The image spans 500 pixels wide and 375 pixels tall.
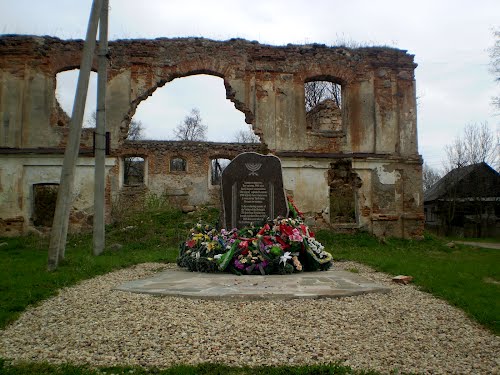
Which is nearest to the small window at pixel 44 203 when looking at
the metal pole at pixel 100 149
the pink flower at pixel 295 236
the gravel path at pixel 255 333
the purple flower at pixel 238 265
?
the metal pole at pixel 100 149

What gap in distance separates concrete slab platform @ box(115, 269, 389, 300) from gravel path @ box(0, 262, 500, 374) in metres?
0.19

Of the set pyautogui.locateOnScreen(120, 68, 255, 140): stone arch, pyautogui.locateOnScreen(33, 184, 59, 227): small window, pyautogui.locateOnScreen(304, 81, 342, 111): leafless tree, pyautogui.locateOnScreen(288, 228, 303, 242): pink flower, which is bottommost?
pyautogui.locateOnScreen(288, 228, 303, 242): pink flower

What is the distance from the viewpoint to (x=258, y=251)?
7.69m

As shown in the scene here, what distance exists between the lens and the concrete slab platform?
18.3ft

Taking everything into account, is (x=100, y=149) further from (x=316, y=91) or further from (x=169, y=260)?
(x=316, y=91)

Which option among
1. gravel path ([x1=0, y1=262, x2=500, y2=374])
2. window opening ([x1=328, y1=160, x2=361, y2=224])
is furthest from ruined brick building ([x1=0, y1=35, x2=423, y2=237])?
gravel path ([x1=0, y1=262, x2=500, y2=374])

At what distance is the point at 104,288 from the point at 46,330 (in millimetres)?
1887

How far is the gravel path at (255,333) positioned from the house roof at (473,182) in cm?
2697

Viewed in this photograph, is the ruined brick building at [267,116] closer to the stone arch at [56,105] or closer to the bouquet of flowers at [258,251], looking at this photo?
the stone arch at [56,105]

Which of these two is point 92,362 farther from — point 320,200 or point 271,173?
point 320,200

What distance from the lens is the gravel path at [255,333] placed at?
12.0 feet

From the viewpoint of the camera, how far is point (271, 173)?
945cm

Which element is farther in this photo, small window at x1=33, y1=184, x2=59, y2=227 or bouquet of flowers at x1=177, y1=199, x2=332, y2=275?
small window at x1=33, y1=184, x2=59, y2=227

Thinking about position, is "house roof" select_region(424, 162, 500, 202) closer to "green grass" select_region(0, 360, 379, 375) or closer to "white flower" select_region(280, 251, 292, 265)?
"white flower" select_region(280, 251, 292, 265)
